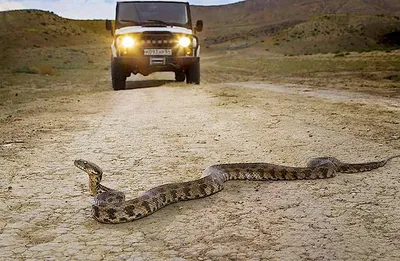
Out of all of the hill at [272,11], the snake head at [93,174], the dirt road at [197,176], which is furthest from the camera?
the hill at [272,11]

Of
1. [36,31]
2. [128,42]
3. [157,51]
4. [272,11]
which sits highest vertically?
[272,11]

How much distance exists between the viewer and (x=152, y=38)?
1609cm

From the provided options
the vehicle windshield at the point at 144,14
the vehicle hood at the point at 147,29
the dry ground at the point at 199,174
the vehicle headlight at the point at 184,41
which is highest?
the vehicle windshield at the point at 144,14

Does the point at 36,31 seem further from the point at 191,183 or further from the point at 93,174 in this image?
the point at 191,183

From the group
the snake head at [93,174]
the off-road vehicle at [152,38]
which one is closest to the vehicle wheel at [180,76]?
the off-road vehicle at [152,38]

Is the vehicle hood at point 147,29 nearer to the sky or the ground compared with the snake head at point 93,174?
nearer to the sky

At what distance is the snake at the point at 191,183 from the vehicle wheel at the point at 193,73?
37.1 ft

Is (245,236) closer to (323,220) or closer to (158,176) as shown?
(323,220)

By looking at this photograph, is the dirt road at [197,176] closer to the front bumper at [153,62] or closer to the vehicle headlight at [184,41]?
the front bumper at [153,62]

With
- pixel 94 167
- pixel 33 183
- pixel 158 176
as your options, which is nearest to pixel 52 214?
pixel 94 167

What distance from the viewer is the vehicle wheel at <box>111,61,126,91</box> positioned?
54.9 ft

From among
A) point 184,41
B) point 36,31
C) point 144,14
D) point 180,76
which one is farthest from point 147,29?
point 36,31

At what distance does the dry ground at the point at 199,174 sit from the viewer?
161 inches

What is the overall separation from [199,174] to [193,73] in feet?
38.5
